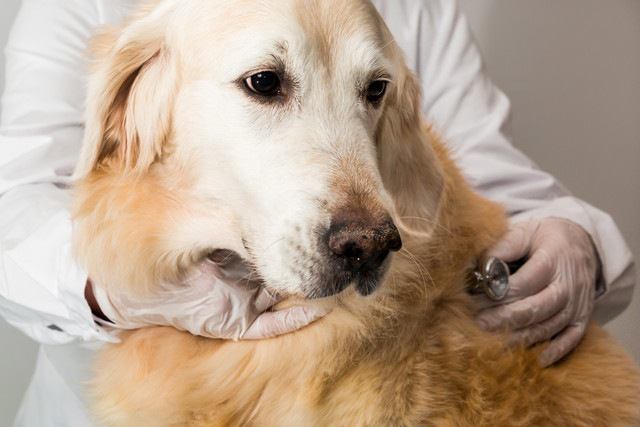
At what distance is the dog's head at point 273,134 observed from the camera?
114cm

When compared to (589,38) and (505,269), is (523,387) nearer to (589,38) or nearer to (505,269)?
(505,269)

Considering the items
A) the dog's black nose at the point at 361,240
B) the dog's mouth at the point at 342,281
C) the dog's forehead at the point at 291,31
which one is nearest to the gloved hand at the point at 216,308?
the dog's mouth at the point at 342,281

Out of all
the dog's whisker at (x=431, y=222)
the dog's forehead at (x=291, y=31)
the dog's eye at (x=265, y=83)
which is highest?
the dog's forehead at (x=291, y=31)

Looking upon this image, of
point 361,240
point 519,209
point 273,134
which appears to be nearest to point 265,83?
point 273,134

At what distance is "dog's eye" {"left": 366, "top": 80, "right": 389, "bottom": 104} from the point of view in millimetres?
1290

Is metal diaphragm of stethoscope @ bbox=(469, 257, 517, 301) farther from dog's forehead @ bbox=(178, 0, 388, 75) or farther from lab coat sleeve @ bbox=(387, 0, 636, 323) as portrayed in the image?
dog's forehead @ bbox=(178, 0, 388, 75)

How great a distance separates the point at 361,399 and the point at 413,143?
44cm

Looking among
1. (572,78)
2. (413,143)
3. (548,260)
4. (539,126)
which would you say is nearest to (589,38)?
(572,78)

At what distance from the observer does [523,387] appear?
1.36 m

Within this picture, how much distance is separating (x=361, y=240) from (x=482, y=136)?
3.06ft

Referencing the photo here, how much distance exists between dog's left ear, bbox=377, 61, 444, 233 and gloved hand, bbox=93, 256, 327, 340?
0.23 metres

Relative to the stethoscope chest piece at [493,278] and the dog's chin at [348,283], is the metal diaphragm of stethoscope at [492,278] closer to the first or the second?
the stethoscope chest piece at [493,278]

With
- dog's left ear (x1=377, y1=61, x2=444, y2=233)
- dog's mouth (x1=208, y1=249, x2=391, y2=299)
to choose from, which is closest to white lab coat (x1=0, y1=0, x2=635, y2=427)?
dog's left ear (x1=377, y1=61, x2=444, y2=233)

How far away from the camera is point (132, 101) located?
1354mm
